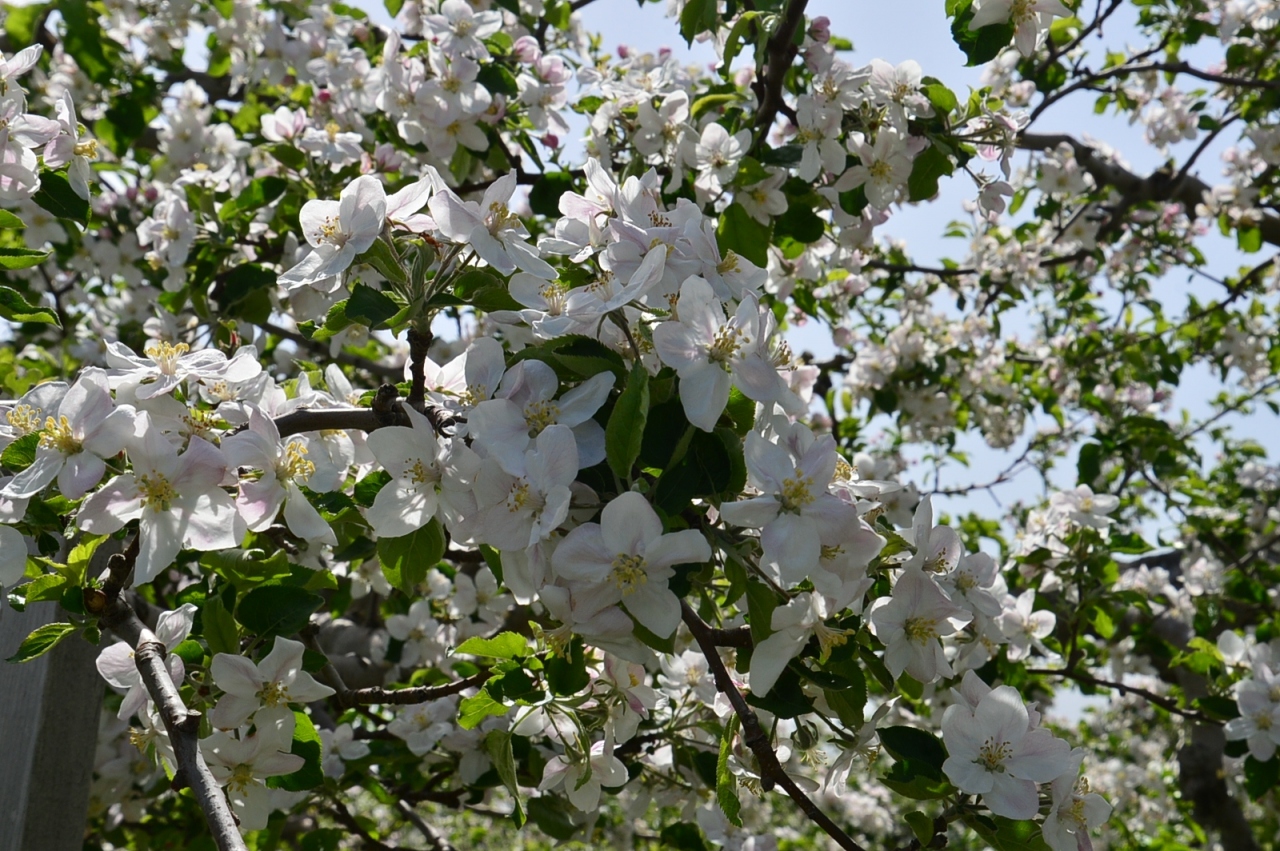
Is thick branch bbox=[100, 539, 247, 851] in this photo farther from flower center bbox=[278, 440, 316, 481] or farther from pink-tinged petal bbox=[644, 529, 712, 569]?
pink-tinged petal bbox=[644, 529, 712, 569]

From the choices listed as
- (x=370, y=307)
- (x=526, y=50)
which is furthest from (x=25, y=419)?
(x=526, y=50)

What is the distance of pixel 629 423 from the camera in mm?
903

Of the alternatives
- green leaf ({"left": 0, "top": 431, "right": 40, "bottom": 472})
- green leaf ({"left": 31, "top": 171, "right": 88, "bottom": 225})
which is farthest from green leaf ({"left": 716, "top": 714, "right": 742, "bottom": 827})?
green leaf ({"left": 31, "top": 171, "right": 88, "bottom": 225})

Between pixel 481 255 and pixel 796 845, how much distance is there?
4.59 metres

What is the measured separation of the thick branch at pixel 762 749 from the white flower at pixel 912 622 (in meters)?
0.16

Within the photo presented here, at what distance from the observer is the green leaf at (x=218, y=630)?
112 centimetres

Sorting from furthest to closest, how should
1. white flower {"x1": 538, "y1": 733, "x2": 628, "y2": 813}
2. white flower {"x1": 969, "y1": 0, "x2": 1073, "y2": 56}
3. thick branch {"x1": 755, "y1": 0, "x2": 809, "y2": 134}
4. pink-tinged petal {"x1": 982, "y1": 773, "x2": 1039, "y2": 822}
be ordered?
thick branch {"x1": 755, "y1": 0, "x2": 809, "y2": 134} < white flower {"x1": 969, "y1": 0, "x2": 1073, "y2": 56} < white flower {"x1": 538, "y1": 733, "x2": 628, "y2": 813} < pink-tinged petal {"x1": 982, "y1": 773, "x2": 1039, "y2": 822}

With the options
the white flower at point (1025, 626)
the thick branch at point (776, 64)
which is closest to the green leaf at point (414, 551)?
the thick branch at point (776, 64)

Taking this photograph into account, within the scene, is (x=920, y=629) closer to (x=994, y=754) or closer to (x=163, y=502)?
(x=994, y=754)

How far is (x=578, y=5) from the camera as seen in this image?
2.98 meters

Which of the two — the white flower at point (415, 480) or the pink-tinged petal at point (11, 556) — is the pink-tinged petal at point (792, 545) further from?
the pink-tinged petal at point (11, 556)

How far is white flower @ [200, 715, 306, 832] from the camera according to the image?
1.13 m

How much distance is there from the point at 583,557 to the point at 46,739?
0.92 metres

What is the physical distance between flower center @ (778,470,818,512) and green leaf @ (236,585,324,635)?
53 cm
